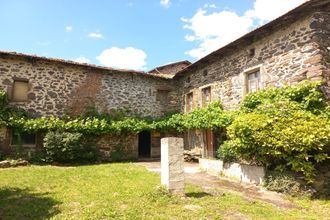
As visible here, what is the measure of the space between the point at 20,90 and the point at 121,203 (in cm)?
1043

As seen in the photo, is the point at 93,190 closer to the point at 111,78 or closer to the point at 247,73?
the point at 247,73

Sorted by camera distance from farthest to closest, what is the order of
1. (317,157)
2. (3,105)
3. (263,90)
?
1. (3,105)
2. (263,90)
3. (317,157)

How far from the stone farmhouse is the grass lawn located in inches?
191

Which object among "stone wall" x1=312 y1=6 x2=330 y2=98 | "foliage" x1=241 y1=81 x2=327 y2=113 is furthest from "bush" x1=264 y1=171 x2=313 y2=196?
"stone wall" x1=312 y1=6 x2=330 y2=98

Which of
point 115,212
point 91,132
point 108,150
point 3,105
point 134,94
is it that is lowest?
point 115,212

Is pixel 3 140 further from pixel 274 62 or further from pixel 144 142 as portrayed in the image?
pixel 274 62

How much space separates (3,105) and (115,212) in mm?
10309

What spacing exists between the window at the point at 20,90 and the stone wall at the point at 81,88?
0.71 ft

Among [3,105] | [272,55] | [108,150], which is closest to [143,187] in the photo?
[272,55]

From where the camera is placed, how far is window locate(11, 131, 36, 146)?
41.2 feet

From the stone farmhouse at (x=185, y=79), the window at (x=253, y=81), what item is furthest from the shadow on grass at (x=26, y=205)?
the window at (x=253, y=81)

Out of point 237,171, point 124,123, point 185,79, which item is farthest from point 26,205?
point 185,79

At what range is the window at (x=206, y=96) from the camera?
13.9m

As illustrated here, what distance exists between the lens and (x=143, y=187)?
7.24 meters
